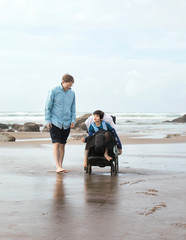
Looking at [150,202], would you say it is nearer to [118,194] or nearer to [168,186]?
[118,194]

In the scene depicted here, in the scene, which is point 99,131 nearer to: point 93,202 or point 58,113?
point 58,113

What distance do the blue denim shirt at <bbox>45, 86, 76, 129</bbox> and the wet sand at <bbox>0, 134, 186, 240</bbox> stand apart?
37.2 inches

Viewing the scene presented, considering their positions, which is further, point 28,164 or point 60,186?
point 28,164

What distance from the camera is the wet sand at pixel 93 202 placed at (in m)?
3.83

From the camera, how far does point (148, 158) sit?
34.6ft

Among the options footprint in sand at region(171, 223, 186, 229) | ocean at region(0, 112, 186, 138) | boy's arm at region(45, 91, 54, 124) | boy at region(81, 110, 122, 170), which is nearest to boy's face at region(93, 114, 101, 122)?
boy at region(81, 110, 122, 170)

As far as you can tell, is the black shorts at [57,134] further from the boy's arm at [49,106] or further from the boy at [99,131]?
the boy at [99,131]

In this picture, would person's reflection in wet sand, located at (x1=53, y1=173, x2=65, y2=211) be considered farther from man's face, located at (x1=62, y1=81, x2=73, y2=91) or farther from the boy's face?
man's face, located at (x1=62, y1=81, x2=73, y2=91)

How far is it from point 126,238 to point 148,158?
701 centimetres

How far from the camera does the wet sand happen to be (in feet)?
12.6

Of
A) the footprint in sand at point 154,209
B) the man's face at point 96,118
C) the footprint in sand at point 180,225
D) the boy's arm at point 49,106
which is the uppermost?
the boy's arm at point 49,106

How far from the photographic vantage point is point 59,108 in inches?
326

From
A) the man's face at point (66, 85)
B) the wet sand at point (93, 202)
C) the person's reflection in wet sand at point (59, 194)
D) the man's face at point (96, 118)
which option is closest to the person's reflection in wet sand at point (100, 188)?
the wet sand at point (93, 202)

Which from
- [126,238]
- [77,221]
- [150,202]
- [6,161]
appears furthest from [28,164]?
[126,238]
